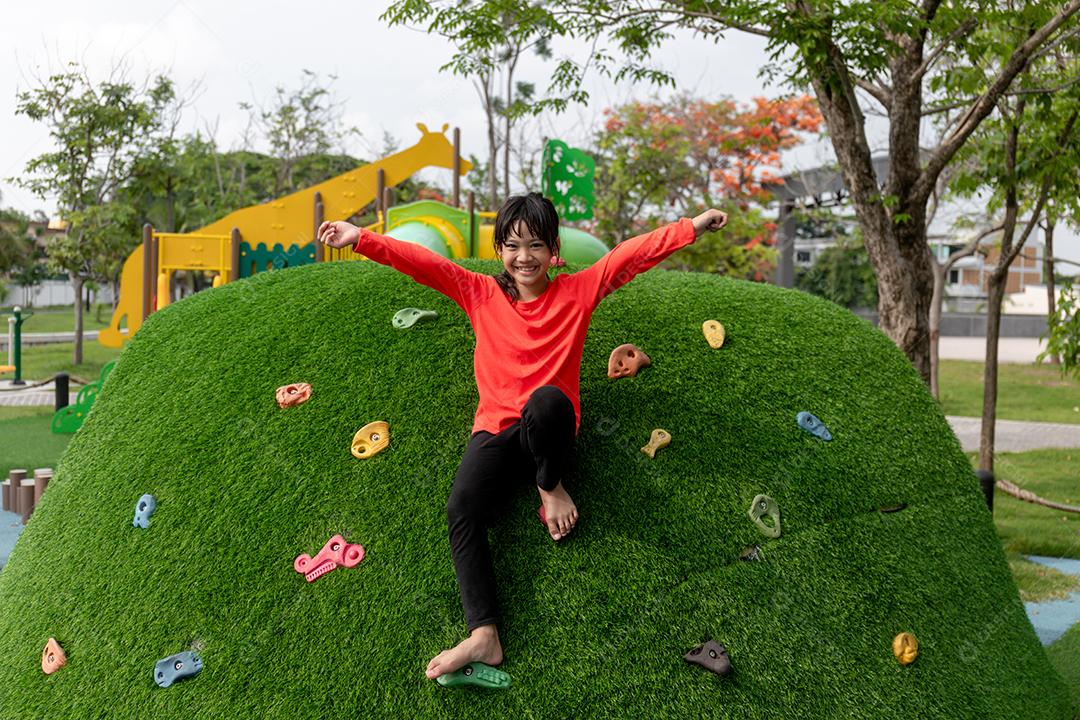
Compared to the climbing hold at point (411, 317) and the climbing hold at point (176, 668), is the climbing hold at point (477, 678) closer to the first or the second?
the climbing hold at point (176, 668)

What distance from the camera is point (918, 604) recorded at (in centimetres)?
347

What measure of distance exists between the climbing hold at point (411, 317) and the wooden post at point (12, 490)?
5875 mm

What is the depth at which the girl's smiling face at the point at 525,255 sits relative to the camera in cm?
308

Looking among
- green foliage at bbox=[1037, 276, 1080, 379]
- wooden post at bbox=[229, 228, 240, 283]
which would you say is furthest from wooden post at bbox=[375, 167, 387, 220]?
green foliage at bbox=[1037, 276, 1080, 379]

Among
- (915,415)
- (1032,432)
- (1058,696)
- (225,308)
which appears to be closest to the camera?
(1058,696)

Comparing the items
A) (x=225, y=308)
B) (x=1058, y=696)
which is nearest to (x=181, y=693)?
(x=225, y=308)

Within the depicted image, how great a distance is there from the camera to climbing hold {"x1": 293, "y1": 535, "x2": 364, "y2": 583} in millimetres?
3205

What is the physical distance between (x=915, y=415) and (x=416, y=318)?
7.84 feet

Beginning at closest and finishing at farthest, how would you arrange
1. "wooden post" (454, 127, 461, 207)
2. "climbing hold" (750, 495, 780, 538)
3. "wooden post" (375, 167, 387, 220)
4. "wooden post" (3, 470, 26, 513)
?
"climbing hold" (750, 495, 780, 538) → "wooden post" (3, 470, 26, 513) → "wooden post" (454, 127, 461, 207) → "wooden post" (375, 167, 387, 220)

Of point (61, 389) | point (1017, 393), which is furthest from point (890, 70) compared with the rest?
point (1017, 393)

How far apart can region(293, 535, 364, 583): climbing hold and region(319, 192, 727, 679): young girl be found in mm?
427

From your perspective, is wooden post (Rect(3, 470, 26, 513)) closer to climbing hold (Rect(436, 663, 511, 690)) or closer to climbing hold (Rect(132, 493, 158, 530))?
climbing hold (Rect(132, 493, 158, 530))

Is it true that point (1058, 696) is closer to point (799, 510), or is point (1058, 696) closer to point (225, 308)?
point (799, 510)

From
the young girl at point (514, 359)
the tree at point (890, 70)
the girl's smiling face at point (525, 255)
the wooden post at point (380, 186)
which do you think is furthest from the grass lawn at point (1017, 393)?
the girl's smiling face at point (525, 255)
